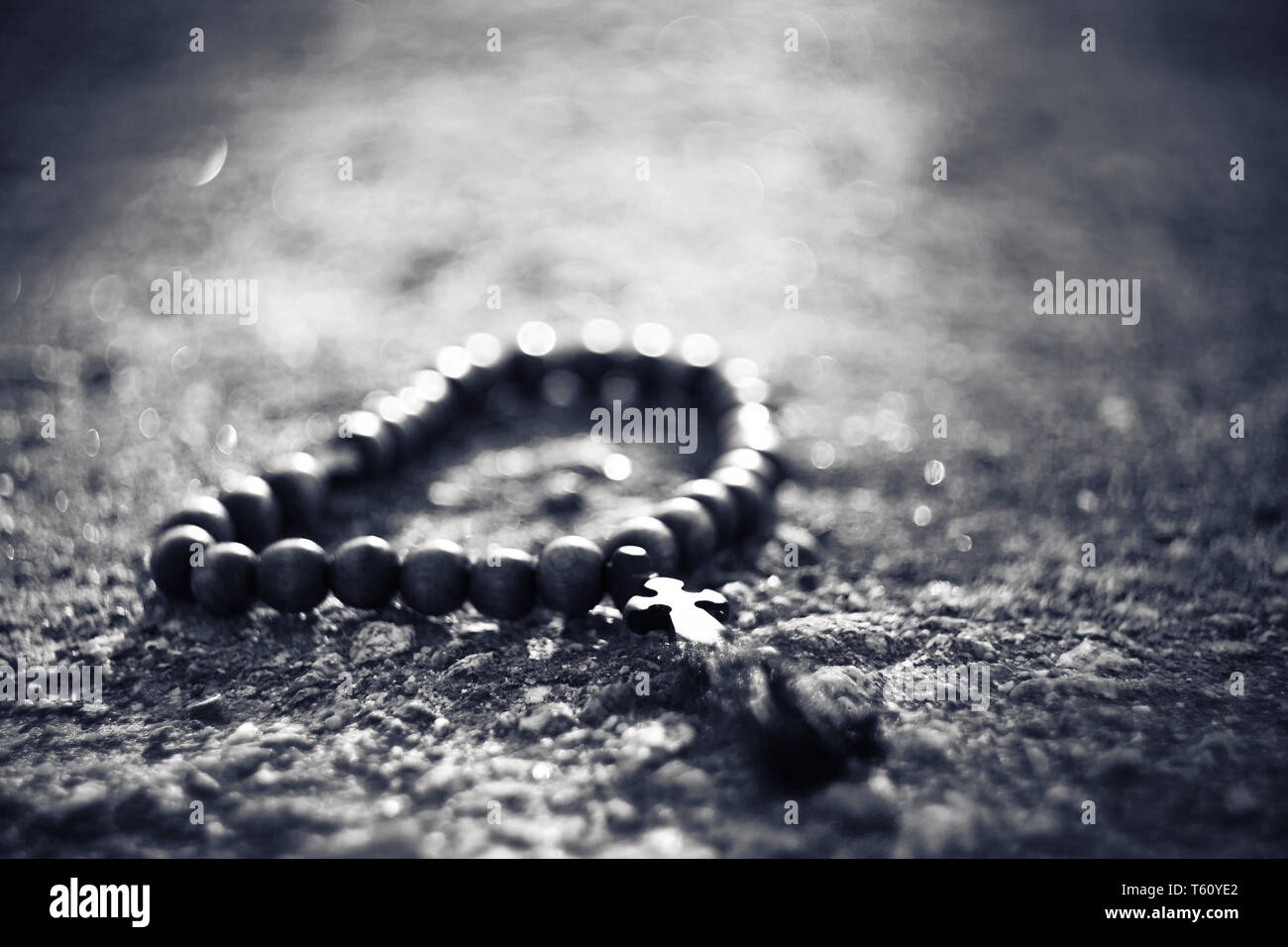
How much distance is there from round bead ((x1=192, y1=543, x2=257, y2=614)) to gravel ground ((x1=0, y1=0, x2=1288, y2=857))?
0.07 meters

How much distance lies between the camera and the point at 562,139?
15.2ft

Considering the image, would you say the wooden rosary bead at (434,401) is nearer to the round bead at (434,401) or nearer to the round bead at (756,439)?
the round bead at (434,401)

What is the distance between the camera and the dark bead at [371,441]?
2492 mm

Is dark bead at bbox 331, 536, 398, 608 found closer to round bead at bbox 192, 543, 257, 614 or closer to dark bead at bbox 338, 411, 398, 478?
round bead at bbox 192, 543, 257, 614


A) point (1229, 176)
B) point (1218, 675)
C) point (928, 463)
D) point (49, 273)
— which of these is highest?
point (1229, 176)

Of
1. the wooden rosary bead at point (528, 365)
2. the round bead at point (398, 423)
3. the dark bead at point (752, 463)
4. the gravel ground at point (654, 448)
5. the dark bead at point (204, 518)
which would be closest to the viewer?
the gravel ground at point (654, 448)

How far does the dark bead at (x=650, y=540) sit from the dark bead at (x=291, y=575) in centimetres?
56

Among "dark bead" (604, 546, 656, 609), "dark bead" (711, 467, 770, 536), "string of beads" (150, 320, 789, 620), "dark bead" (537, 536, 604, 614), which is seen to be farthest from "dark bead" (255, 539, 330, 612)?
"dark bead" (711, 467, 770, 536)

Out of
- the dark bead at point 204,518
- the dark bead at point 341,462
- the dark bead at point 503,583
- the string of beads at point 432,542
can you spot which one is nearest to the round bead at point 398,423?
the string of beads at point 432,542

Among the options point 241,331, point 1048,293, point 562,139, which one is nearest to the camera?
point 241,331
